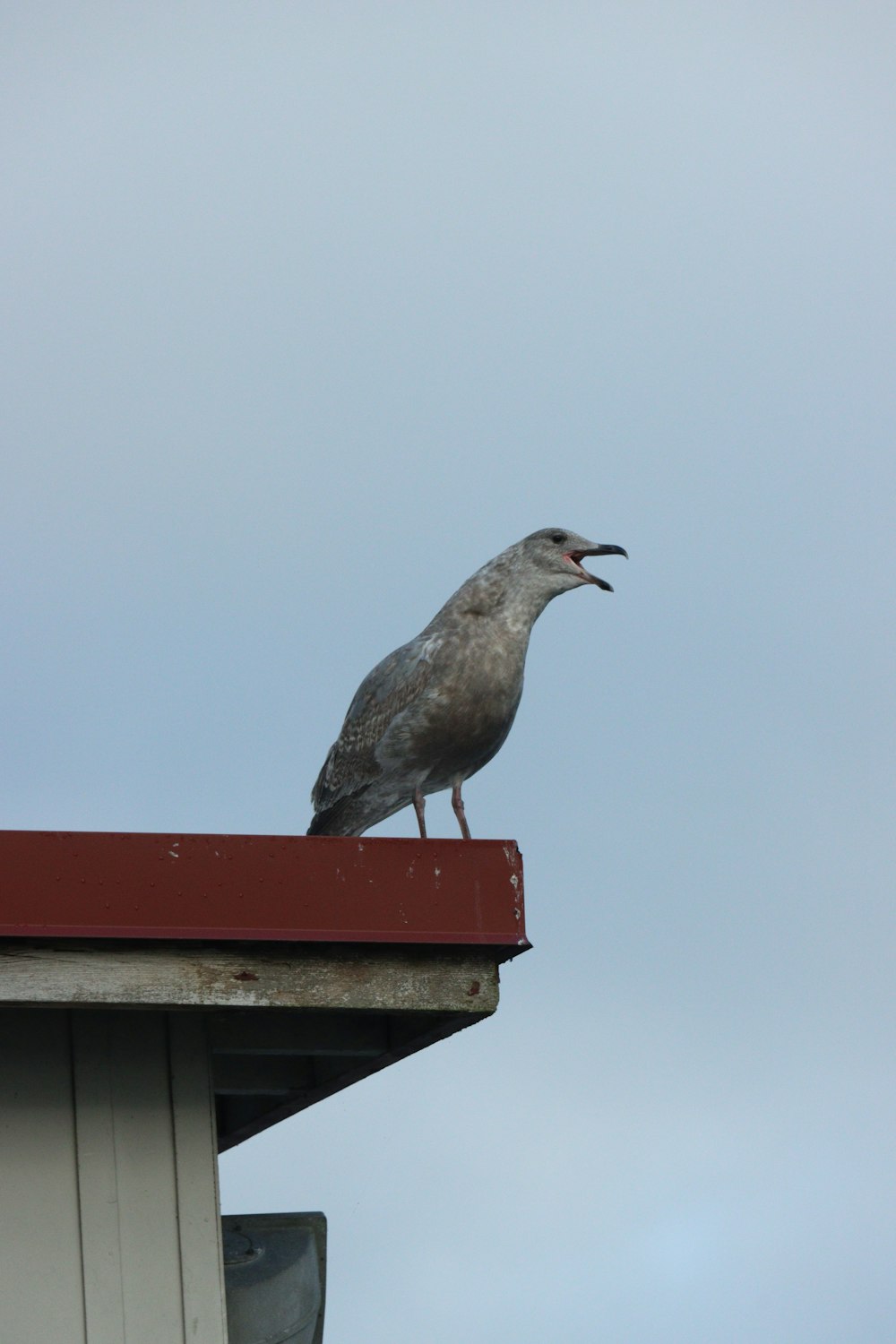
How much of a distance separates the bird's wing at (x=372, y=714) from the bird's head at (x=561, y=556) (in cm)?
55

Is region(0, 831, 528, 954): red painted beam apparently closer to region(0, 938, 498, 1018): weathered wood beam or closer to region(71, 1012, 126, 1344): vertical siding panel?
region(0, 938, 498, 1018): weathered wood beam

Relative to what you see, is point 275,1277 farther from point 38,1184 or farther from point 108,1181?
point 38,1184

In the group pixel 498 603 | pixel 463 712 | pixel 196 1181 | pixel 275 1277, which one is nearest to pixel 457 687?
pixel 463 712

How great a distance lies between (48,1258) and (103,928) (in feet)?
2.44

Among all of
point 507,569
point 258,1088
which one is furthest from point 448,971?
point 507,569

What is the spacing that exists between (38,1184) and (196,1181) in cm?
36

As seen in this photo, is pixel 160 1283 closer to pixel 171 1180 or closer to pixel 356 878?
pixel 171 1180

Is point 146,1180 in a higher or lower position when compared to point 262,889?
lower

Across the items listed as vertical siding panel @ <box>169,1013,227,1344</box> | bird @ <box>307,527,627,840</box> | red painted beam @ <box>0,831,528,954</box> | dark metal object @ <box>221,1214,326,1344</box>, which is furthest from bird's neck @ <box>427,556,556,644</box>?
vertical siding panel @ <box>169,1013,227,1344</box>

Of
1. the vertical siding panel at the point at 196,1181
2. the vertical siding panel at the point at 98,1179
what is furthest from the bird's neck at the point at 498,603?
the vertical siding panel at the point at 98,1179

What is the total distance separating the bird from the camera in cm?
690

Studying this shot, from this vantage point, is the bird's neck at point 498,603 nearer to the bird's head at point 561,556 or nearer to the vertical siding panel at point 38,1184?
the bird's head at point 561,556

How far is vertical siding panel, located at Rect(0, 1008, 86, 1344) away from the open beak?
343 centimetres

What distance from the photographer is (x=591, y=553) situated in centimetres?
760
